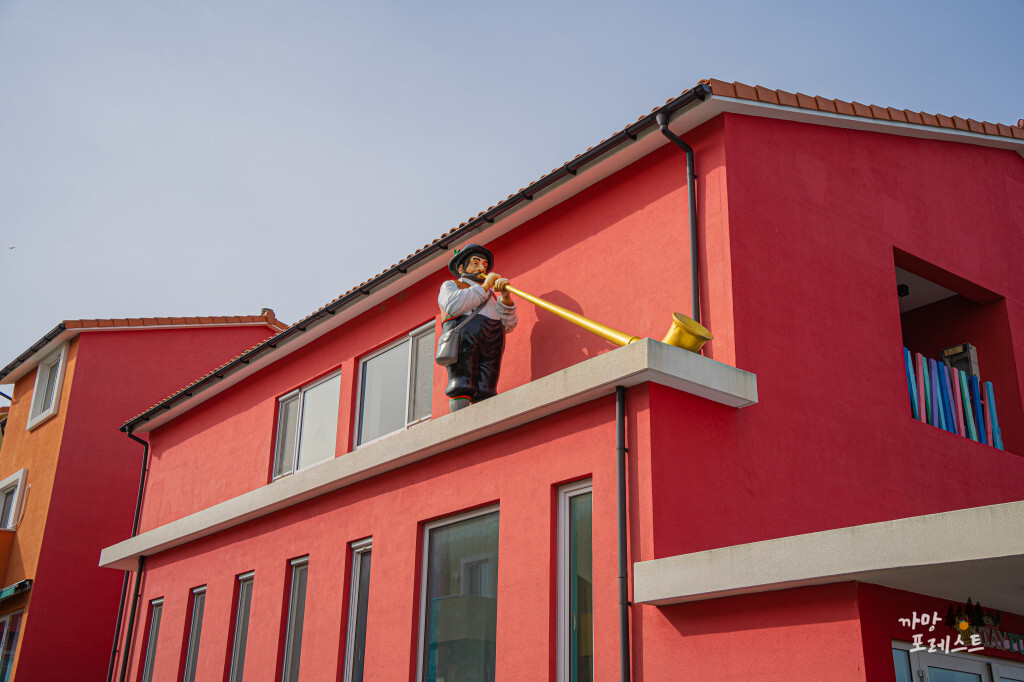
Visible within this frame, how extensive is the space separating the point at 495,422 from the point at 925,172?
6.06 m

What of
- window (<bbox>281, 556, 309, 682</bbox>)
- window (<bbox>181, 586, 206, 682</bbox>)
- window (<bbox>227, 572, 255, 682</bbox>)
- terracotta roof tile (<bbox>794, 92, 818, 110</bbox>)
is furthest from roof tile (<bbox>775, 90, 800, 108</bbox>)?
window (<bbox>181, 586, 206, 682</bbox>)

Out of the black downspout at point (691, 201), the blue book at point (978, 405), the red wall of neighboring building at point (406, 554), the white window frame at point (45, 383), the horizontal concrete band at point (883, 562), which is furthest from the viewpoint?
the white window frame at point (45, 383)

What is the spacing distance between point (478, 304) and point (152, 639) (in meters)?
8.91

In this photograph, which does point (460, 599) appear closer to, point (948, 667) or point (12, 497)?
point (948, 667)

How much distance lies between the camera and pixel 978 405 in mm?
12180

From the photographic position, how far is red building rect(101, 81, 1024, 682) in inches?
301

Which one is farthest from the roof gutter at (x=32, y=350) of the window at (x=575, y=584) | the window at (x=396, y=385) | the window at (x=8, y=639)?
the window at (x=575, y=584)

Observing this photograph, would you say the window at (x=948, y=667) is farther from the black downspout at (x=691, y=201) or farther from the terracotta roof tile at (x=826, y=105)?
the terracotta roof tile at (x=826, y=105)

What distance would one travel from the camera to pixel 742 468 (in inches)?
360

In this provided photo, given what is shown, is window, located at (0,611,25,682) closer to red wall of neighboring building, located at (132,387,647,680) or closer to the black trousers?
red wall of neighboring building, located at (132,387,647,680)

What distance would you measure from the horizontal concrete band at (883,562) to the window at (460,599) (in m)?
2.35

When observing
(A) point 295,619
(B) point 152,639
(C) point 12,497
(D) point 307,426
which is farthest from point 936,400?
(C) point 12,497

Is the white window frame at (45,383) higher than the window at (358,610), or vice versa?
the white window frame at (45,383)

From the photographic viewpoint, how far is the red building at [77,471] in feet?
64.8
